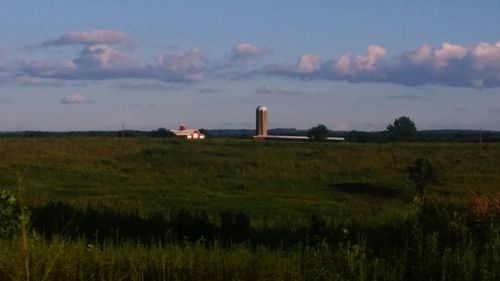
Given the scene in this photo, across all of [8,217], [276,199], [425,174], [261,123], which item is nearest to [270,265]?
[8,217]

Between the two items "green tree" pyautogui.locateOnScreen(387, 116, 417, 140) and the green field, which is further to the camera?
"green tree" pyautogui.locateOnScreen(387, 116, 417, 140)

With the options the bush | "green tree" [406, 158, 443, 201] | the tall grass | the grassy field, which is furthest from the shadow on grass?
the tall grass

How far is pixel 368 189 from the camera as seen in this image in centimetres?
3891

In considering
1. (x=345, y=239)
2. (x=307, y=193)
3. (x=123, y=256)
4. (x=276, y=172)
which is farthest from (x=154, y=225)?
(x=276, y=172)

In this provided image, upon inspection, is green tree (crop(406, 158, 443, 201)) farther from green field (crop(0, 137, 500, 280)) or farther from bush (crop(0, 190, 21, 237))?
bush (crop(0, 190, 21, 237))

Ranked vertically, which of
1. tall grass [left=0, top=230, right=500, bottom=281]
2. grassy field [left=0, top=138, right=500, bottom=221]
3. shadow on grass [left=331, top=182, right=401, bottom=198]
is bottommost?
shadow on grass [left=331, top=182, right=401, bottom=198]

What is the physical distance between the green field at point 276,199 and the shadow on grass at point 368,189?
0.24 feet

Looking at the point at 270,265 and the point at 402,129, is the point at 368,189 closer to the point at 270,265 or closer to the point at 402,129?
the point at 270,265

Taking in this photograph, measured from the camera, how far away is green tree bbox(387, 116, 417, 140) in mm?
118181

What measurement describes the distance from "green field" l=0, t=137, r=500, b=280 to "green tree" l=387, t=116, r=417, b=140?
168 ft

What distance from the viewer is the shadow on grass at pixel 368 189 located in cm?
3734

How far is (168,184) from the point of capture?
132 feet

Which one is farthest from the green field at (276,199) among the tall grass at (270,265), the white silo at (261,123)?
the white silo at (261,123)

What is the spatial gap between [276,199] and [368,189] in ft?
26.1
